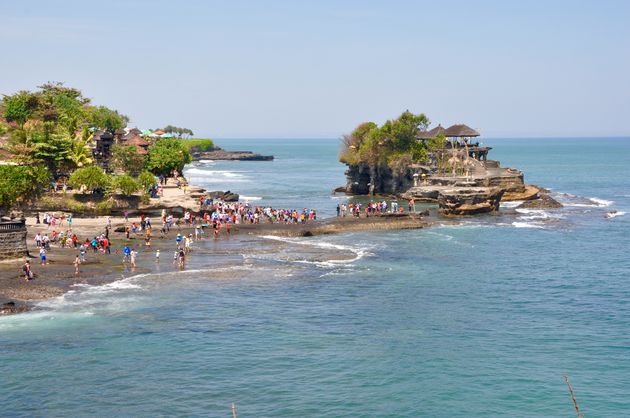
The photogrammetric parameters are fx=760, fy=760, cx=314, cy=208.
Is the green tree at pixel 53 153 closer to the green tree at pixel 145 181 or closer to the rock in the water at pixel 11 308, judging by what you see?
the green tree at pixel 145 181

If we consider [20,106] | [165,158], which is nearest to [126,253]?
[165,158]

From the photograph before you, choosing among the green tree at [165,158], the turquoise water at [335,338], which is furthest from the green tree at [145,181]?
the turquoise water at [335,338]

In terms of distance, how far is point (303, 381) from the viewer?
31188 millimetres

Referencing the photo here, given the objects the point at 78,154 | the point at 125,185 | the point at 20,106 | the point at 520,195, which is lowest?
the point at 520,195

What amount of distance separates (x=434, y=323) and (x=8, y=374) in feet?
67.7

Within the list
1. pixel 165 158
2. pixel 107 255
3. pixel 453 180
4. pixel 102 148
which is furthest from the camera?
pixel 102 148

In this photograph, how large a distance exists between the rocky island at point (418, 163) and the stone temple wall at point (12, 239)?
173 ft

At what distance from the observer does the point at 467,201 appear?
266ft

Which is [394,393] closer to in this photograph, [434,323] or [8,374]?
[434,323]

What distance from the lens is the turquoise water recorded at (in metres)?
29.4

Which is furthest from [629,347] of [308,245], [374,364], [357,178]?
[357,178]

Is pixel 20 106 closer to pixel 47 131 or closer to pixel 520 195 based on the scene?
pixel 47 131

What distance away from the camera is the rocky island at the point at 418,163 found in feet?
310

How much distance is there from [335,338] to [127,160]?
2338 inches
